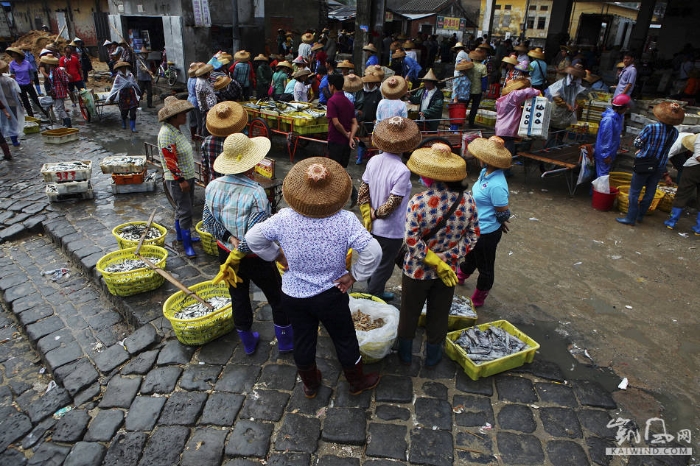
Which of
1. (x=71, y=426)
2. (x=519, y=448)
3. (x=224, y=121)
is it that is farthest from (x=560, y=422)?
(x=224, y=121)

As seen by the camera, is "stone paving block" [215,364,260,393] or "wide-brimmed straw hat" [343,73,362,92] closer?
"stone paving block" [215,364,260,393]

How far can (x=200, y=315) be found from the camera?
177 inches

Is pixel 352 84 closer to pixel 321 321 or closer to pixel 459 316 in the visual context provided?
pixel 459 316

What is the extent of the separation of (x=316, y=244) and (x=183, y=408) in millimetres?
1916

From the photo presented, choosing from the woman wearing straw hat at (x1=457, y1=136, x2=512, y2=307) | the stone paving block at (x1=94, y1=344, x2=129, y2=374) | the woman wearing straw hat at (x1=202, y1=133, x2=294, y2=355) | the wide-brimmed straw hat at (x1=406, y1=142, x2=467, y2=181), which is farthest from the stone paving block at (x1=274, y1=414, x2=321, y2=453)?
the woman wearing straw hat at (x1=457, y1=136, x2=512, y2=307)

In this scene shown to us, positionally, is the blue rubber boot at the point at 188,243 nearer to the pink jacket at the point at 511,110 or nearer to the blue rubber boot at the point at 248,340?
the blue rubber boot at the point at 248,340

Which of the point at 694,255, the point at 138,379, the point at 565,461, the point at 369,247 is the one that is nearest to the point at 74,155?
the point at 138,379

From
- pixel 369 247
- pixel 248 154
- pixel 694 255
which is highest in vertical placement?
pixel 248 154

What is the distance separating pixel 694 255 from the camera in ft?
21.5

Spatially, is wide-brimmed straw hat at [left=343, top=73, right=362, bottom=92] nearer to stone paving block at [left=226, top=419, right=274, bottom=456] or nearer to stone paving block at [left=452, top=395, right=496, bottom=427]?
stone paving block at [left=452, top=395, right=496, bottom=427]

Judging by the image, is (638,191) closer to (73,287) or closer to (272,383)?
(272,383)

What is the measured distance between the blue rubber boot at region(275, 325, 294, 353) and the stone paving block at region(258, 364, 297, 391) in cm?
17

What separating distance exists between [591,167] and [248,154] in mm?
6940

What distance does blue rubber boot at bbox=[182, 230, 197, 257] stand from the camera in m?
5.87
